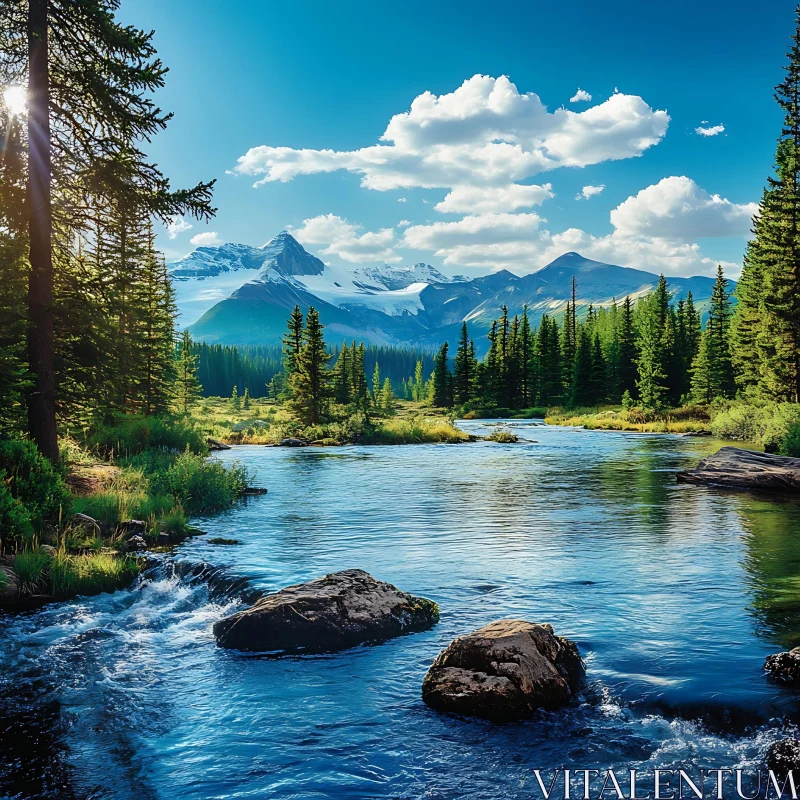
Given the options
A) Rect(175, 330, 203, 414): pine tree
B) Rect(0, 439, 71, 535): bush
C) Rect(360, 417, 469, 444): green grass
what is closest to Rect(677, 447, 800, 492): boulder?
Rect(0, 439, 71, 535): bush

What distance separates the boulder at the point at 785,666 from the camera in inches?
301

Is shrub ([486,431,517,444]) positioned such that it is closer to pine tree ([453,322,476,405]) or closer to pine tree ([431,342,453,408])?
pine tree ([453,322,476,405])

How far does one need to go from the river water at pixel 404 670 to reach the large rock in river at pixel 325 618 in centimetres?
29

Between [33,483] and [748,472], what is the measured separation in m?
22.7

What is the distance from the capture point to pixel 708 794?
18.4 feet

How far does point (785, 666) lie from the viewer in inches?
306

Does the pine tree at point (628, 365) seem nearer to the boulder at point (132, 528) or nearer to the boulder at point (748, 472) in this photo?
the boulder at point (748, 472)

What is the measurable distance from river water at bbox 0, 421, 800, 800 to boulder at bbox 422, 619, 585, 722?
0.58 feet

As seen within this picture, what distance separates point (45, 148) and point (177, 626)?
12.1 m

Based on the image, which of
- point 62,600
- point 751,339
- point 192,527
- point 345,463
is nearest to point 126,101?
point 192,527

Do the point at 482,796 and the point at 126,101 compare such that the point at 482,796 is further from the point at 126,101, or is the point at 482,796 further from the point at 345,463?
the point at 345,463

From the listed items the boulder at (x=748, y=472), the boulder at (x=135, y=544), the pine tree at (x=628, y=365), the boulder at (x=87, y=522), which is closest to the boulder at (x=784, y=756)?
the boulder at (x=135, y=544)

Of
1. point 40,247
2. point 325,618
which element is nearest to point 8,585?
point 325,618

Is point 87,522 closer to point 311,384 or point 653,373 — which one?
point 311,384
